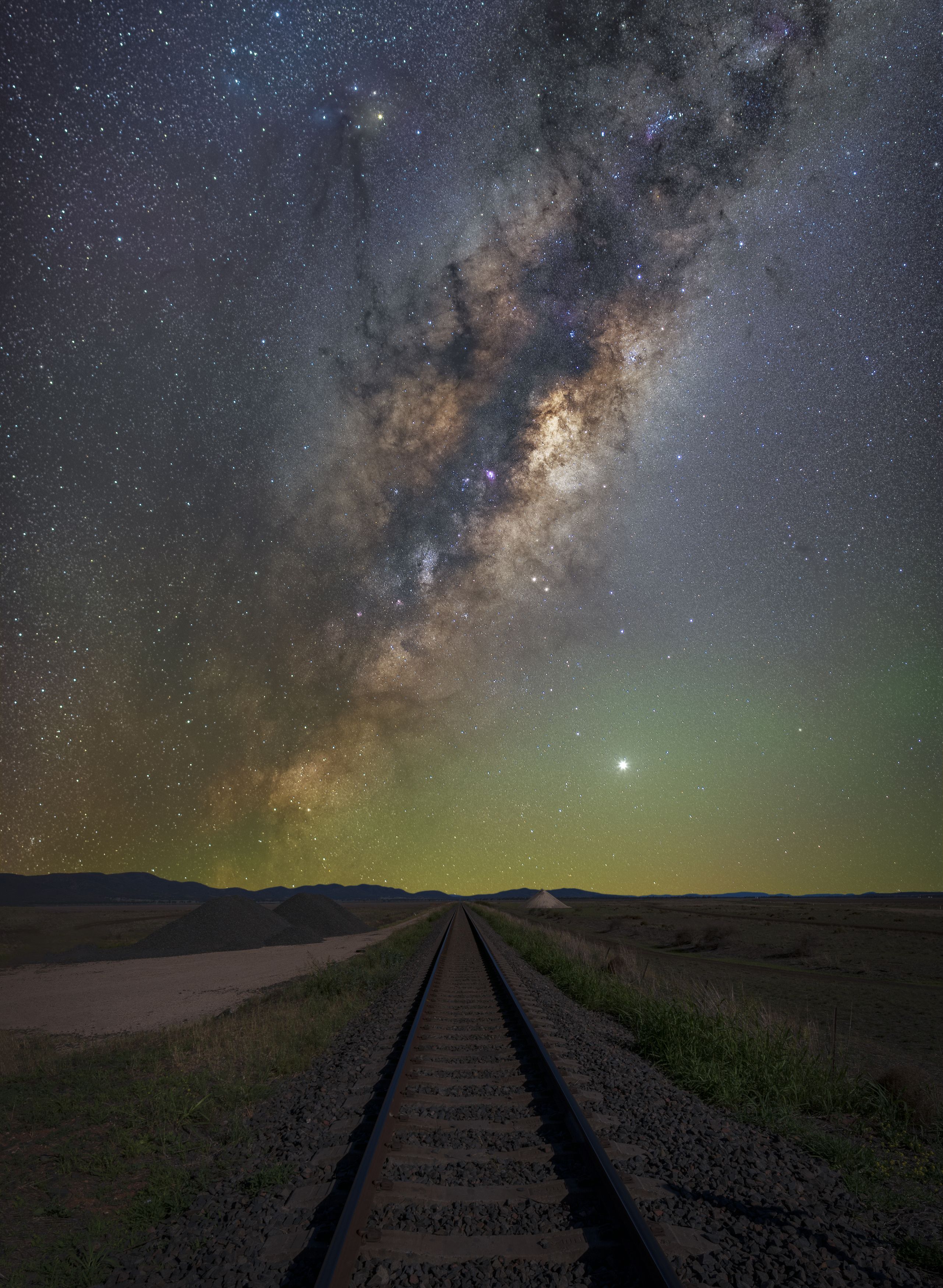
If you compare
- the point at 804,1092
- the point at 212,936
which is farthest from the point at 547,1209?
the point at 212,936

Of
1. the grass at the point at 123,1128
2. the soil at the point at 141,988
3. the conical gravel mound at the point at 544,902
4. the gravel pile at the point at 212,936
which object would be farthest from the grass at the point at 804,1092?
the conical gravel mound at the point at 544,902

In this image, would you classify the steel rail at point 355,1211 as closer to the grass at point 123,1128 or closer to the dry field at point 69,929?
the grass at point 123,1128

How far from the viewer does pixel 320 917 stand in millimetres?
42312

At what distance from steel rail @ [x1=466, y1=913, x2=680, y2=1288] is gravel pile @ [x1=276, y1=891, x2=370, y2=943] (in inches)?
1482

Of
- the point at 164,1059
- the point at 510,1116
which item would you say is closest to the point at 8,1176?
the point at 164,1059

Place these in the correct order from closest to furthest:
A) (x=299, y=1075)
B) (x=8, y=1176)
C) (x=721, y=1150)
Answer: (x=721, y=1150), (x=8, y=1176), (x=299, y=1075)

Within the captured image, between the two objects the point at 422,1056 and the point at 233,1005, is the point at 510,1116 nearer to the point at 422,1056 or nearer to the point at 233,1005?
the point at 422,1056

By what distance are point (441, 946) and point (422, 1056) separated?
18367 mm

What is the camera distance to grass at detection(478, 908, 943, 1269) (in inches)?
190

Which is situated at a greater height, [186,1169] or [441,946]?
[186,1169]

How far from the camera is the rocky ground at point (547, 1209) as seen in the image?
3.40 m

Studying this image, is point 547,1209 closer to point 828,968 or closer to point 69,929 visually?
point 828,968

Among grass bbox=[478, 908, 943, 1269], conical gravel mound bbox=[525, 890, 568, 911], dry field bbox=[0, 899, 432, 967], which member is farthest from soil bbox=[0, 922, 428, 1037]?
conical gravel mound bbox=[525, 890, 568, 911]

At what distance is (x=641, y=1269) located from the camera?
10.6 ft
